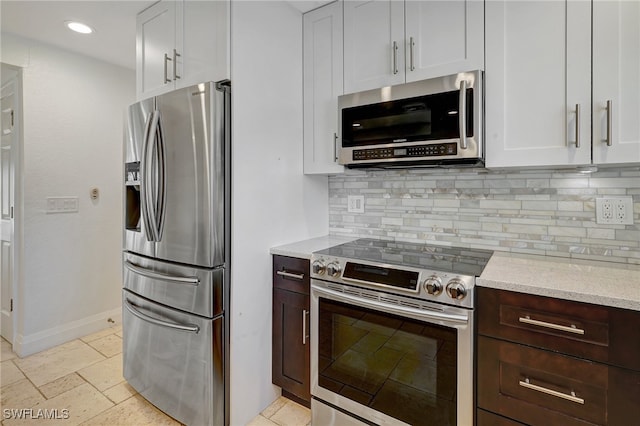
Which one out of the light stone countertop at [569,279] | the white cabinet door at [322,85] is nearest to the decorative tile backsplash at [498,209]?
the light stone countertop at [569,279]

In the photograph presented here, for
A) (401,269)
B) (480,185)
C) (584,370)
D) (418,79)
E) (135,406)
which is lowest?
(135,406)

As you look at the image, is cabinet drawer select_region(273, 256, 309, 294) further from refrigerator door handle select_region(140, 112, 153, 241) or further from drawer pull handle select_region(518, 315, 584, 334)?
drawer pull handle select_region(518, 315, 584, 334)

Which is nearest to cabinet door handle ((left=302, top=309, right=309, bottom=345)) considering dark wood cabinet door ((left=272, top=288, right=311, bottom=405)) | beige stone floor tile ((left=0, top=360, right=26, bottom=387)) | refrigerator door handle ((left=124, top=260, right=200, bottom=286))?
dark wood cabinet door ((left=272, top=288, right=311, bottom=405))

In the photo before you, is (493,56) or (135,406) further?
(135,406)

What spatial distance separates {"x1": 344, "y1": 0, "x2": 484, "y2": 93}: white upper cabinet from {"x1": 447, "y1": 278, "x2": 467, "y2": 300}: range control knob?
1.01 metres

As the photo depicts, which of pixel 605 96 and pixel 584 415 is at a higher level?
pixel 605 96

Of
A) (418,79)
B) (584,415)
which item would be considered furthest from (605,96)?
(584,415)

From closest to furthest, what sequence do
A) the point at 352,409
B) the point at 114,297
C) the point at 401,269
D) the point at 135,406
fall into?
the point at 401,269 < the point at 352,409 < the point at 135,406 < the point at 114,297

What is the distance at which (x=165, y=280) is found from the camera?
1759 mm

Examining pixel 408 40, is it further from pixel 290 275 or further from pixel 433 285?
pixel 290 275

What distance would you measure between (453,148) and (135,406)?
228 centimetres

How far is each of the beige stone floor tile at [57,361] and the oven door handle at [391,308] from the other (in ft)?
6.49

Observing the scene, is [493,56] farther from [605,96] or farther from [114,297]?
[114,297]

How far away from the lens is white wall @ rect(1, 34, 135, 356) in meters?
2.47
